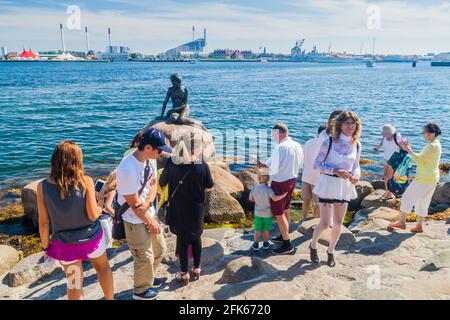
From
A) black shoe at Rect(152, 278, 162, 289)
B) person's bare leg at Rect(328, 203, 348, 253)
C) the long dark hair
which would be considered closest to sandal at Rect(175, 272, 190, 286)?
black shoe at Rect(152, 278, 162, 289)

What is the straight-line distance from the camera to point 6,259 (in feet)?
19.1

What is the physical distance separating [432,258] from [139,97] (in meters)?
37.6

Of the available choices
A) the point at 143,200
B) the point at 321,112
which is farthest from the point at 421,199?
the point at 321,112

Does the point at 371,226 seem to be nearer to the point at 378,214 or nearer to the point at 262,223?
the point at 378,214

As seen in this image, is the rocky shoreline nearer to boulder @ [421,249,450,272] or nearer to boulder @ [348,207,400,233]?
boulder @ [421,249,450,272]

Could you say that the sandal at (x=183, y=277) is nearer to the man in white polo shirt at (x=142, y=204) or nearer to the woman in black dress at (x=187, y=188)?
the woman in black dress at (x=187, y=188)

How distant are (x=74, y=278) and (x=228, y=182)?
659 cm

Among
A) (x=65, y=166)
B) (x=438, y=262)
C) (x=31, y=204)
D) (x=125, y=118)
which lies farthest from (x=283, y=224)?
(x=125, y=118)

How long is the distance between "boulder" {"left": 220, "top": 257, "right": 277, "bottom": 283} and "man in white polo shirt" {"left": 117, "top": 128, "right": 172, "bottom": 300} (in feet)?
3.06

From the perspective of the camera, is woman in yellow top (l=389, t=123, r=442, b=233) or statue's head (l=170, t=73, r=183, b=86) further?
statue's head (l=170, t=73, r=183, b=86)

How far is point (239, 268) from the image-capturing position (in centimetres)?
457

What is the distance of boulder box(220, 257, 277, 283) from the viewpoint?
4.51 meters

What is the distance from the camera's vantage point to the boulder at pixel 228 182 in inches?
382
